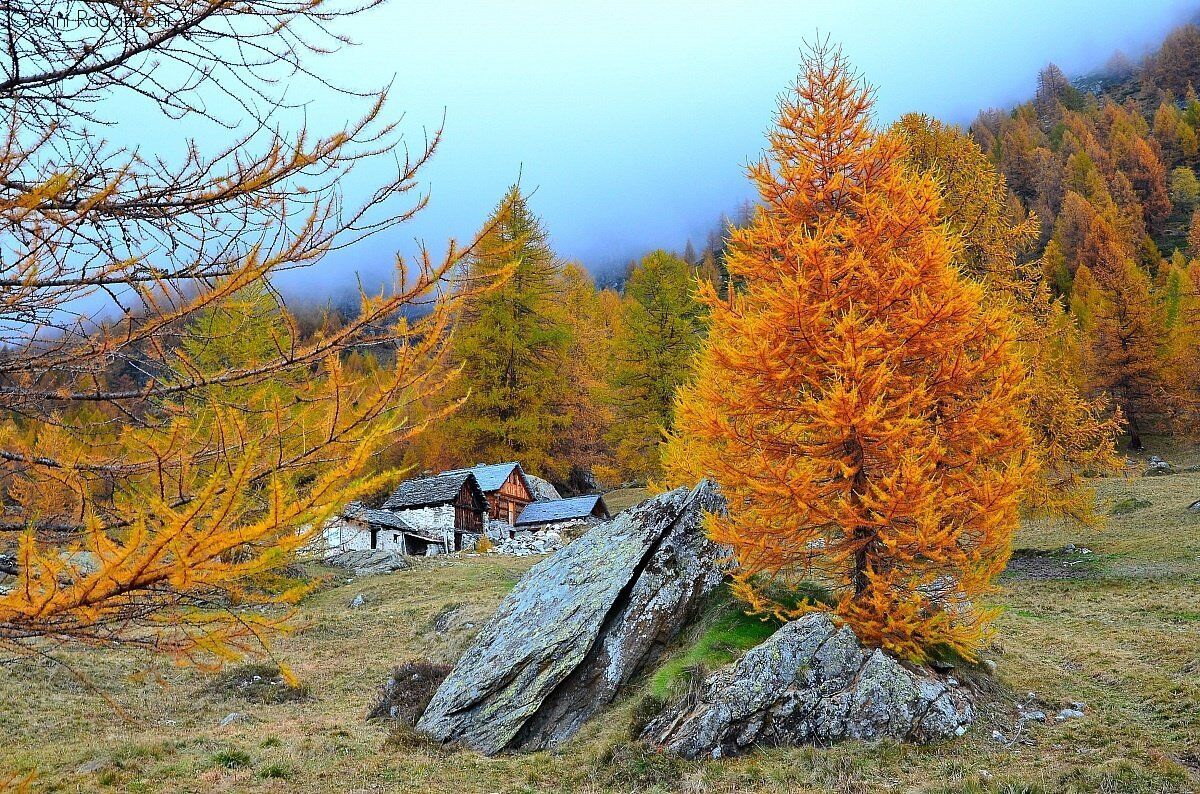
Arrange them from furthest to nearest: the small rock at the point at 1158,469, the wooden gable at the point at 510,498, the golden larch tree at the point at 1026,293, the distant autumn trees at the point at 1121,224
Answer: the distant autumn trees at the point at 1121,224, the wooden gable at the point at 510,498, the small rock at the point at 1158,469, the golden larch tree at the point at 1026,293

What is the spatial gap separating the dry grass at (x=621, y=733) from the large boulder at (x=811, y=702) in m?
0.26

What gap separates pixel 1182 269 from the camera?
1868 inches

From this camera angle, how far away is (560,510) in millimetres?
32812

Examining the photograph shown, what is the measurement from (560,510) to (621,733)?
2516 cm

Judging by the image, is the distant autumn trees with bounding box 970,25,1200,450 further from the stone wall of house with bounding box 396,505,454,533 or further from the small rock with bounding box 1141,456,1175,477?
the stone wall of house with bounding box 396,505,454,533

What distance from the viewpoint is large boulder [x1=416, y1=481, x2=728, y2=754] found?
28.2 feet

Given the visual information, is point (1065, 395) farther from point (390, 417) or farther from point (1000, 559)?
point (390, 417)

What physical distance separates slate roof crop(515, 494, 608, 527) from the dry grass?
1644 centimetres

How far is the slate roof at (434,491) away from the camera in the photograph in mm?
30953

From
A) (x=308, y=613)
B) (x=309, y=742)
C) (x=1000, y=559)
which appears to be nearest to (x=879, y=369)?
(x=1000, y=559)

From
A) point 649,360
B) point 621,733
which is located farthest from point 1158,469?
point 621,733

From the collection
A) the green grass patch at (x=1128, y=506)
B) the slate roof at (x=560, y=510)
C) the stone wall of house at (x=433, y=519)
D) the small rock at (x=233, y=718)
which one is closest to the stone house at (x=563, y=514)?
the slate roof at (x=560, y=510)

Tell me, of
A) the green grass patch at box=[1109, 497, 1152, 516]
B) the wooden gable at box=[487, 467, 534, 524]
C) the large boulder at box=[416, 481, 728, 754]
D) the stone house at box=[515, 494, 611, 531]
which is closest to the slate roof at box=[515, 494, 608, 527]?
the stone house at box=[515, 494, 611, 531]

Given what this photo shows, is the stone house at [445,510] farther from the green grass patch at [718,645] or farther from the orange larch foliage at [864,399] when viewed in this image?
the orange larch foliage at [864,399]
